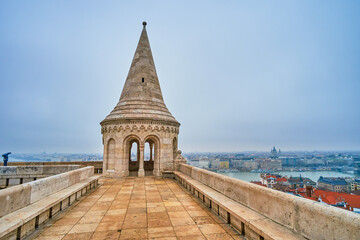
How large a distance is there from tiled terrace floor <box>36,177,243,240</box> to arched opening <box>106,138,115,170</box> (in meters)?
5.36

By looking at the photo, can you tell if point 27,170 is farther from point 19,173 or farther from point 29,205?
point 29,205

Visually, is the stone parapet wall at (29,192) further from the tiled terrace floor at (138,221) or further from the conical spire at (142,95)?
the conical spire at (142,95)

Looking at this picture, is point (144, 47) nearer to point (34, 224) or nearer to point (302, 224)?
point (34, 224)

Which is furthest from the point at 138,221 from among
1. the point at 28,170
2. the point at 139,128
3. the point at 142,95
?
the point at 142,95

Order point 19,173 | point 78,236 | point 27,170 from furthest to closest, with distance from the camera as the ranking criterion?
1. point 27,170
2. point 19,173
3. point 78,236

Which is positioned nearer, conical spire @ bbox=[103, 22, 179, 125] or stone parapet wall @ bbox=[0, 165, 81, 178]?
stone parapet wall @ bbox=[0, 165, 81, 178]

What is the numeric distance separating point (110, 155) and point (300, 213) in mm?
11435

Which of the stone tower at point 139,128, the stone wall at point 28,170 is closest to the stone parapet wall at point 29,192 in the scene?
the stone wall at point 28,170

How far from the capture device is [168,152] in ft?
41.8

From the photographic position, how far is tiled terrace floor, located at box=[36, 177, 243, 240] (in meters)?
3.99

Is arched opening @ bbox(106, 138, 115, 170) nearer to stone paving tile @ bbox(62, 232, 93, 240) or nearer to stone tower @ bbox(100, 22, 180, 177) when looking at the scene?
stone tower @ bbox(100, 22, 180, 177)

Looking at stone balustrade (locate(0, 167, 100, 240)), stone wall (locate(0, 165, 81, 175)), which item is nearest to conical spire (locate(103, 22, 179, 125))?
stone wall (locate(0, 165, 81, 175))

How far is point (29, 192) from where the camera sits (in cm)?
447

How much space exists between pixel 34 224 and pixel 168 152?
29.1ft
